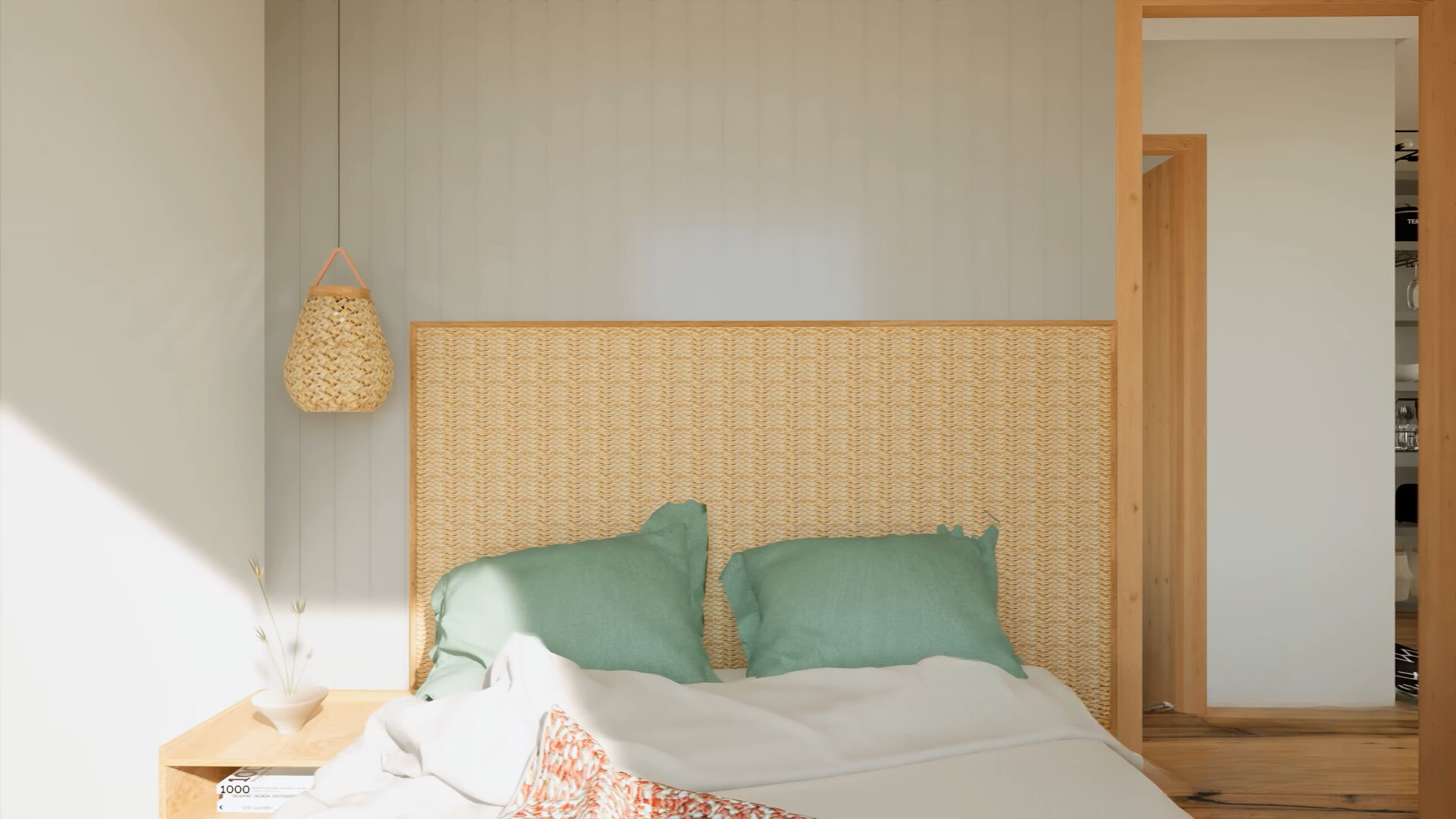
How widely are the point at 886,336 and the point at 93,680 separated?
2.10m

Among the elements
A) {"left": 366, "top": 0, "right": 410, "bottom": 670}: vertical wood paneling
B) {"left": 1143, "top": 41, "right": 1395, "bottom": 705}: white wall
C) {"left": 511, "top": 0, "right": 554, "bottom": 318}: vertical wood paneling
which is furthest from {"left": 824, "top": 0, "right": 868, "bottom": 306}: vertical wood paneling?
{"left": 1143, "top": 41, "right": 1395, "bottom": 705}: white wall

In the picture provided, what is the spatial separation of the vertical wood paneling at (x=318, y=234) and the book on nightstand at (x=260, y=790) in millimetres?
574

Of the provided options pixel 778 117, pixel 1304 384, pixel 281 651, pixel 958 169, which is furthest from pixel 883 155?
pixel 281 651

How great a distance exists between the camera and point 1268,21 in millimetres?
3188

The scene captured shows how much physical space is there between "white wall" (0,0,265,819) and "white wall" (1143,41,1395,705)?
3.44m

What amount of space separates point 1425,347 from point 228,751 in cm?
334

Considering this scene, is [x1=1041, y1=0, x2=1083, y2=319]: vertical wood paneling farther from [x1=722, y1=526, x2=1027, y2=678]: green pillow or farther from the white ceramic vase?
the white ceramic vase

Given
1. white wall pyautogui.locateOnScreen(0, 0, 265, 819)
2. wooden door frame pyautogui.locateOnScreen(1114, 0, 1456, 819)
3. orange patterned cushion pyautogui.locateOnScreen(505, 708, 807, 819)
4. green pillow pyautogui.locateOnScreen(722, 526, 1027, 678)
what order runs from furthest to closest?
wooden door frame pyautogui.locateOnScreen(1114, 0, 1456, 819) < green pillow pyautogui.locateOnScreen(722, 526, 1027, 678) < white wall pyautogui.locateOnScreen(0, 0, 265, 819) < orange patterned cushion pyautogui.locateOnScreen(505, 708, 807, 819)

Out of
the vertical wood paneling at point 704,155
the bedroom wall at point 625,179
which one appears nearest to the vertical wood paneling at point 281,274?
the bedroom wall at point 625,179

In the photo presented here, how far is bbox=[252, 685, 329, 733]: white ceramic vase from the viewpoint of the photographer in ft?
7.31

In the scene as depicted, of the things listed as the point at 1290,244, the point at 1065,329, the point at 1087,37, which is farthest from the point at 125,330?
the point at 1290,244

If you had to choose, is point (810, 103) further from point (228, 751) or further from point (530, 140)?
point (228, 751)

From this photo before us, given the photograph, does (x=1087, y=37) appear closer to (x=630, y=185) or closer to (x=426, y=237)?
(x=630, y=185)

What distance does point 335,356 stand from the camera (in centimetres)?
244
